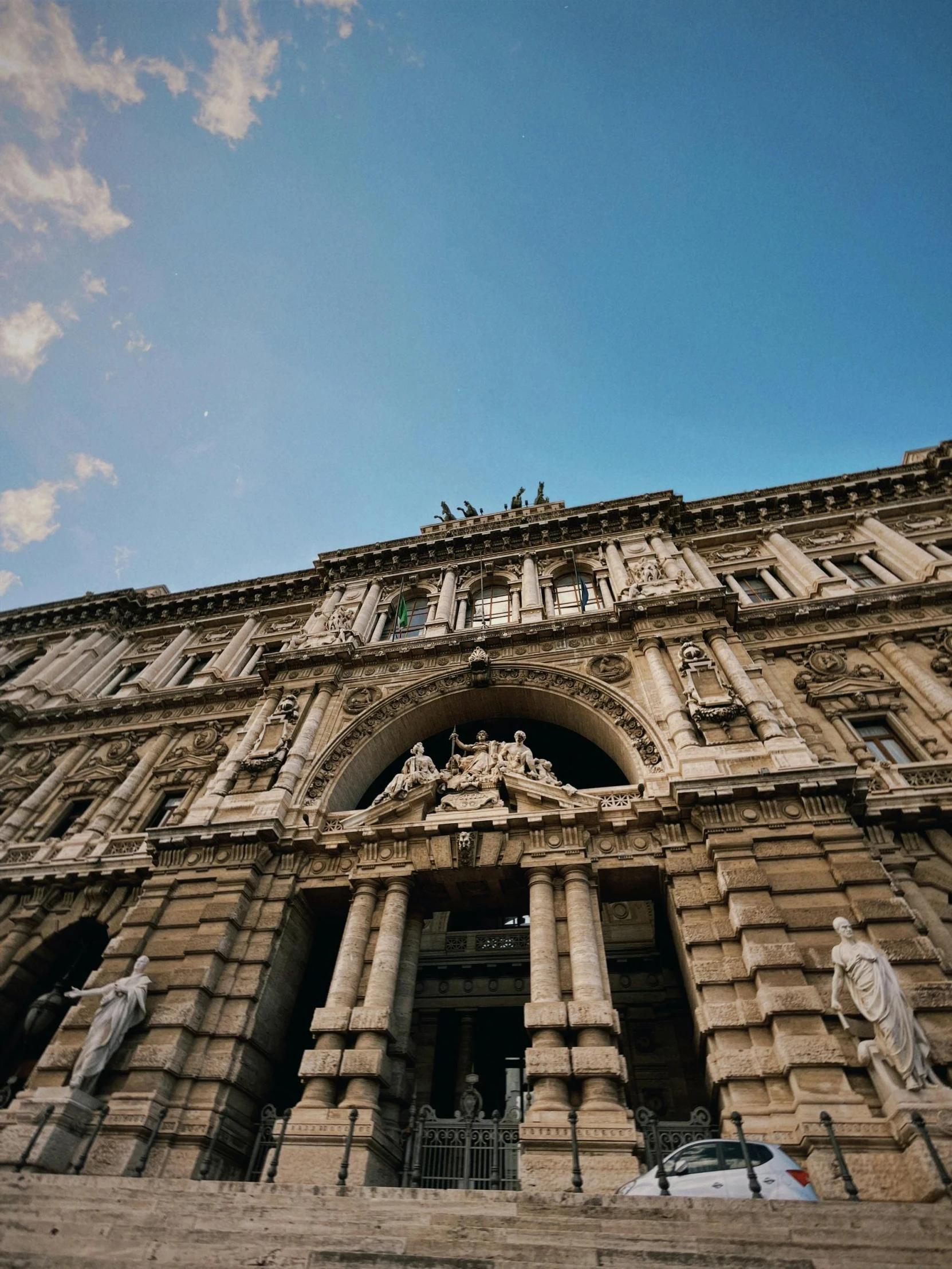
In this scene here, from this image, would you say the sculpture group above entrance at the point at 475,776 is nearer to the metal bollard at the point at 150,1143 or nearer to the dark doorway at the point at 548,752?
the dark doorway at the point at 548,752

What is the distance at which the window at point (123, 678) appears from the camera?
85.0 ft

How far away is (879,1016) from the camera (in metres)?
9.09

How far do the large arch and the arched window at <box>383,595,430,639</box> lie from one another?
375cm

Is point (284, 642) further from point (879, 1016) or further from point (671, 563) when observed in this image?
point (879, 1016)

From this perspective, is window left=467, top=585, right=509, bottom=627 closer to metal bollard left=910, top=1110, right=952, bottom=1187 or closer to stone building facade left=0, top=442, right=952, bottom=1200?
stone building facade left=0, top=442, right=952, bottom=1200

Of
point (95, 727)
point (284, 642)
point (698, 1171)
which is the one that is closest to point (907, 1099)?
point (698, 1171)

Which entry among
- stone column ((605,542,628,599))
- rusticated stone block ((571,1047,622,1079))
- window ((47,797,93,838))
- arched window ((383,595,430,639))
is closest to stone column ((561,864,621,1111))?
rusticated stone block ((571,1047,622,1079))

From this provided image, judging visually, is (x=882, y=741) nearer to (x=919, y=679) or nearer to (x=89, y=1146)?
(x=919, y=679)

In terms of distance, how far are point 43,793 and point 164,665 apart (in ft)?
22.0

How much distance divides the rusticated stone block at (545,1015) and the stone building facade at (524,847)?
0.05 metres

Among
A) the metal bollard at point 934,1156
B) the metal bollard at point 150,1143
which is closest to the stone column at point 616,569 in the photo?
the metal bollard at point 934,1156

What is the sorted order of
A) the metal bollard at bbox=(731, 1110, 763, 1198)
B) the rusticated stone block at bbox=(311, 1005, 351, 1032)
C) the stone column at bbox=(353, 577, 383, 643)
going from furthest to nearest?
the stone column at bbox=(353, 577, 383, 643), the rusticated stone block at bbox=(311, 1005, 351, 1032), the metal bollard at bbox=(731, 1110, 763, 1198)

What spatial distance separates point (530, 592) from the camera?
73.4 feet

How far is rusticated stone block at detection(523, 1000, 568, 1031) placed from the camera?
36.4 ft
